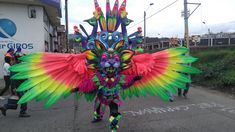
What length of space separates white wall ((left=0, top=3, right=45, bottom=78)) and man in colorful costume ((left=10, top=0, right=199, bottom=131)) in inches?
426

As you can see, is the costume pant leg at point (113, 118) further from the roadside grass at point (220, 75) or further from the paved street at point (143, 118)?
the roadside grass at point (220, 75)

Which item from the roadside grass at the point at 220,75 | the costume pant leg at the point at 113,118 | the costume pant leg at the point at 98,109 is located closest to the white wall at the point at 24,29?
the roadside grass at the point at 220,75

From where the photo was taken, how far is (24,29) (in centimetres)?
1552

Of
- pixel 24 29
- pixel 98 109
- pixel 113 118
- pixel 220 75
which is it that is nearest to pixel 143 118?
pixel 98 109

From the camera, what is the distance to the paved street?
6176 millimetres

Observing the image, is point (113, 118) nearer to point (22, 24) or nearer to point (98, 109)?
point (98, 109)

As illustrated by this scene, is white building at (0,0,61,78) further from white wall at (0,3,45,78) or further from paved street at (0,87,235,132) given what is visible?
paved street at (0,87,235,132)

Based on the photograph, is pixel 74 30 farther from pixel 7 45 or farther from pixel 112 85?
pixel 7 45

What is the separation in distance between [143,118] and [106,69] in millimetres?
2252

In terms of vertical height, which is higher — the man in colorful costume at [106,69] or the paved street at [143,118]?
the man in colorful costume at [106,69]

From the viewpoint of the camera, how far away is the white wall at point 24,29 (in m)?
15.1

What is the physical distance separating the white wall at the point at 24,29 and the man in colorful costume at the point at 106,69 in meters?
10.8

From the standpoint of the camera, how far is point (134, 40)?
18.5ft

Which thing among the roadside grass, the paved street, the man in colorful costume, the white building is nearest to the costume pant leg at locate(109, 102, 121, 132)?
the man in colorful costume
